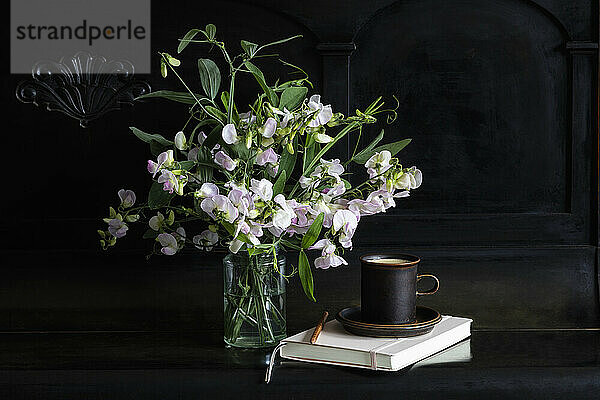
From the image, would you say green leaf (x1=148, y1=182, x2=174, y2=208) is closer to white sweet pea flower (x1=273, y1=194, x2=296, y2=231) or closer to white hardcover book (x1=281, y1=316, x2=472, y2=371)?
white sweet pea flower (x1=273, y1=194, x2=296, y2=231)

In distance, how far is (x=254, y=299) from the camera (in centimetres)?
156

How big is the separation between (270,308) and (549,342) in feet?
1.90

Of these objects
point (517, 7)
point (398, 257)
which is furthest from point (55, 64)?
point (517, 7)

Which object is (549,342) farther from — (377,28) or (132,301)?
(132,301)

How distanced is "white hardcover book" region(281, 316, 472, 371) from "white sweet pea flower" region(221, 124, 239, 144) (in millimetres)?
383

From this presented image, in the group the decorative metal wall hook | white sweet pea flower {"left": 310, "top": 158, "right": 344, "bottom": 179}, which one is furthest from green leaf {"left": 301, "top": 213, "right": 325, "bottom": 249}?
the decorative metal wall hook

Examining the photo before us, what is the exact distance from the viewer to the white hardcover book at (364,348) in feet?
4.68

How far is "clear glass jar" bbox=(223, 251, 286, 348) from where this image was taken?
1555 millimetres

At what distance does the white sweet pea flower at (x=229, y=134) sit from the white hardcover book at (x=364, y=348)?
0.38 m

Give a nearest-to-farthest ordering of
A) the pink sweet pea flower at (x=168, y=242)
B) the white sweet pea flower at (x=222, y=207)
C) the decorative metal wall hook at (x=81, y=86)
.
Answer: the white sweet pea flower at (x=222, y=207), the pink sweet pea flower at (x=168, y=242), the decorative metal wall hook at (x=81, y=86)

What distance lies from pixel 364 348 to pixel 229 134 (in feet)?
1.48

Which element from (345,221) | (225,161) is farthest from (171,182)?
(345,221)

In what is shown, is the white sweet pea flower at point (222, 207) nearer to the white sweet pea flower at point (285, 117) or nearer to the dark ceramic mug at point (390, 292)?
the white sweet pea flower at point (285, 117)

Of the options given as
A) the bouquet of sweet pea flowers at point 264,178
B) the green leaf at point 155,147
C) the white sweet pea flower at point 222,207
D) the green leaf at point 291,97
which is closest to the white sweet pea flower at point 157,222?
the bouquet of sweet pea flowers at point 264,178
